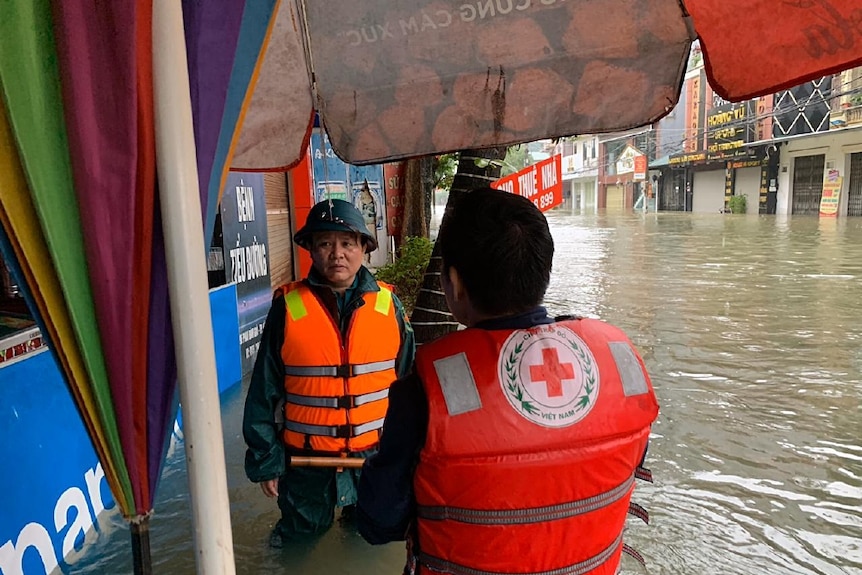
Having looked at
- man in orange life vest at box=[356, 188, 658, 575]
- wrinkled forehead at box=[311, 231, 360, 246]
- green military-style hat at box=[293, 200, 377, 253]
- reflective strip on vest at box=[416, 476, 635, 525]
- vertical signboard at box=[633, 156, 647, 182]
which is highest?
vertical signboard at box=[633, 156, 647, 182]

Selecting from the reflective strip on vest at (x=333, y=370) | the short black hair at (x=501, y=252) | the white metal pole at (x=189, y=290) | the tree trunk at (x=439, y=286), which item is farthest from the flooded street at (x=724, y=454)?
the short black hair at (x=501, y=252)

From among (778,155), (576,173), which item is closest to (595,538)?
(778,155)

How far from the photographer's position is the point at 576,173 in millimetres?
52969

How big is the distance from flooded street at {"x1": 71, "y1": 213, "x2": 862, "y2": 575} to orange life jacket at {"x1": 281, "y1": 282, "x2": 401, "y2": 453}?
827 millimetres

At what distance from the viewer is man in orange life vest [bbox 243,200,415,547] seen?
256 cm

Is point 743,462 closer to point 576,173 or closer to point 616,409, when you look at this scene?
point 616,409

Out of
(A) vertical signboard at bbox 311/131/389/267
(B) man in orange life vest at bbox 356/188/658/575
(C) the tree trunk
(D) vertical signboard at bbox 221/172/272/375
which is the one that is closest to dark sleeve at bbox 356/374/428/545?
(B) man in orange life vest at bbox 356/188/658/575

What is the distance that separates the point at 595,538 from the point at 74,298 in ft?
3.71

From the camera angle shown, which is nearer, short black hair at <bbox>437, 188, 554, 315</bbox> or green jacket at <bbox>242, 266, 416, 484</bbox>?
short black hair at <bbox>437, 188, 554, 315</bbox>

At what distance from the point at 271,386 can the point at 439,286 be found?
249cm

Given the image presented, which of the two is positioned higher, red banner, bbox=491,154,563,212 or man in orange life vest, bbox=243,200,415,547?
red banner, bbox=491,154,563,212

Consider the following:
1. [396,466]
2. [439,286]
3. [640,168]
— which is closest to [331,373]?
[396,466]

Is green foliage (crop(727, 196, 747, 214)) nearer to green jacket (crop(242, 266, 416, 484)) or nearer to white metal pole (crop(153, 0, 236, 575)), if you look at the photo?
green jacket (crop(242, 266, 416, 484))

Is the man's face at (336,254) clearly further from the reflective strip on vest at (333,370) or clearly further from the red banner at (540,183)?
the red banner at (540,183)
